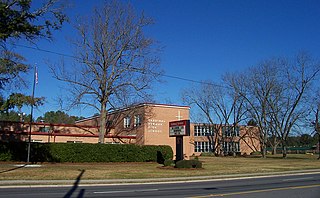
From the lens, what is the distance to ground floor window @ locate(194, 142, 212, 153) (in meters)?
76.1

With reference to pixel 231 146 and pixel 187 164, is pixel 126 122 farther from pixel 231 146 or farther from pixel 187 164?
pixel 231 146

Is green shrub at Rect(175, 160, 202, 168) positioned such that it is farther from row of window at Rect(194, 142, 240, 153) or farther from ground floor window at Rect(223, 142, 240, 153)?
row of window at Rect(194, 142, 240, 153)

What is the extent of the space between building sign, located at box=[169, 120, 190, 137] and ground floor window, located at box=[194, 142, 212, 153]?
4419cm

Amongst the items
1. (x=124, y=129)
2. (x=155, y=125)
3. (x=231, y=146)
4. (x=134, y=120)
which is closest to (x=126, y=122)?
(x=124, y=129)

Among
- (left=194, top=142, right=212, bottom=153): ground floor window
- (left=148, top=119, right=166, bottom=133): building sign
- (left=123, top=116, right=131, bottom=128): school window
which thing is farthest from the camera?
(left=194, top=142, right=212, bottom=153): ground floor window

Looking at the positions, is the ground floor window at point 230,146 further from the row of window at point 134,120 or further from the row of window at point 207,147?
the row of window at point 134,120

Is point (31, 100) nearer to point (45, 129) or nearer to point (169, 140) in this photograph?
point (45, 129)

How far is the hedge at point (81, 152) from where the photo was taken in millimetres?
31109

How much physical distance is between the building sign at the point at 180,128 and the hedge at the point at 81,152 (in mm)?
6169

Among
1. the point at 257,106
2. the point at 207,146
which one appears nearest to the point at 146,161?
the point at 257,106

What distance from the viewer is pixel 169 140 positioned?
45000mm

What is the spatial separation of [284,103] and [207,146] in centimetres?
2422

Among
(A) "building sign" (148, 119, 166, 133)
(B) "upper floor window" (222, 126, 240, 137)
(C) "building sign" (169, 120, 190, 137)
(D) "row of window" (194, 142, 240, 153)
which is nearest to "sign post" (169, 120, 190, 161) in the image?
(C) "building sign" (169, 120, 190, 137)

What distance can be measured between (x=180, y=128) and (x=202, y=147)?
153 ft
